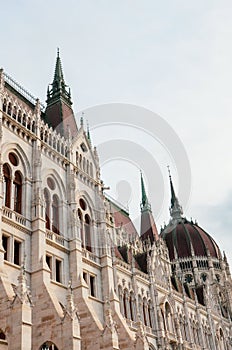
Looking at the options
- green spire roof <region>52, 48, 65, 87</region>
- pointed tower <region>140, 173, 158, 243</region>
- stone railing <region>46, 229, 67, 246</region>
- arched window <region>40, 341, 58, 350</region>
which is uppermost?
green spire roof <region>52, 48, 65, 87</region>

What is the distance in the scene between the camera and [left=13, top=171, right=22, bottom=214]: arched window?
31.4m

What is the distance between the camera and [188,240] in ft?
299

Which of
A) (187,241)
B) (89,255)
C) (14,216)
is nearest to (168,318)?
(89,255)

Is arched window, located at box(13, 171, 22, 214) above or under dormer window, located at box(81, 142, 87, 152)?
under

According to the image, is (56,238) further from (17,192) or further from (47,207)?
(17,192)

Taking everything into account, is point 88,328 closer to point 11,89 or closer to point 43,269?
point 43,269

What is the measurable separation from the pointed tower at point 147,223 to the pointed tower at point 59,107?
24870mm

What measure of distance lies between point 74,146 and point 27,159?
754 centimetres

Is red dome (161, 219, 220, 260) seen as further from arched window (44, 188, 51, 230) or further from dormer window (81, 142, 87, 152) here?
arched window (44, 188, 51, 230)

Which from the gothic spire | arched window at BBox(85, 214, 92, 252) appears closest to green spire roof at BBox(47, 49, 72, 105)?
arched window at BBox(85, 214, 92, 252)

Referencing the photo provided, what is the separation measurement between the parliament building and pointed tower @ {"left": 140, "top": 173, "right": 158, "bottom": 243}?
29.4ft

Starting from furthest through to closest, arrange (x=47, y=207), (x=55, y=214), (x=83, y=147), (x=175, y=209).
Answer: (x=175, y=209)
(x=83, y=147)
(x=55, y=214)
(x=47, y=207)

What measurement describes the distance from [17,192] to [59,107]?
15050mm

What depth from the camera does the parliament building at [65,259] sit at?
1062 inches
